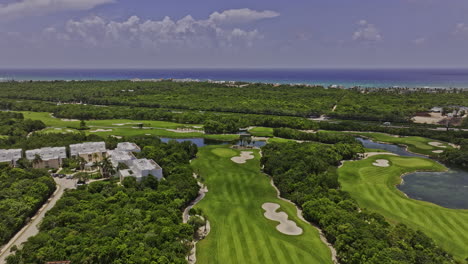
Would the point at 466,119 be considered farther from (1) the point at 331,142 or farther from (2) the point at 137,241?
(2) the point at 137,241

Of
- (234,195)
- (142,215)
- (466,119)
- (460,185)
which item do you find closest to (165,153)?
(234,195)

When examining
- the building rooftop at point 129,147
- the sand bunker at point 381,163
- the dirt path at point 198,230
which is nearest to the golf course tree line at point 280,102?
the sand bunker at point 381,163

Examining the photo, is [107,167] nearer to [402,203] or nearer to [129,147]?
[129,147]

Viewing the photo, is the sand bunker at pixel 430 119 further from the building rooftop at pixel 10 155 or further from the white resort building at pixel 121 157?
the building rooftop at pixel 10 155

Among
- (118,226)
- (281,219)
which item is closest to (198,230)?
(118,226)

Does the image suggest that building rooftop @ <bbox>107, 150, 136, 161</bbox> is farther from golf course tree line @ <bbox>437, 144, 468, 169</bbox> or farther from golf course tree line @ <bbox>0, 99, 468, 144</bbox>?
golf course tree line @ <bbox>437, 144, 468, 169</bbox>

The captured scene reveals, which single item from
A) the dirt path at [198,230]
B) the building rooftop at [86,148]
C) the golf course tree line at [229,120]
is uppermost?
the golf course tree line at [229,120]

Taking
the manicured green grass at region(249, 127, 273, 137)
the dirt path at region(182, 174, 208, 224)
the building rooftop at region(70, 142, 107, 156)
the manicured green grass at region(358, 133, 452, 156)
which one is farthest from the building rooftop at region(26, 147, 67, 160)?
the manicured green grass at region(358, 133, 452, 156)
